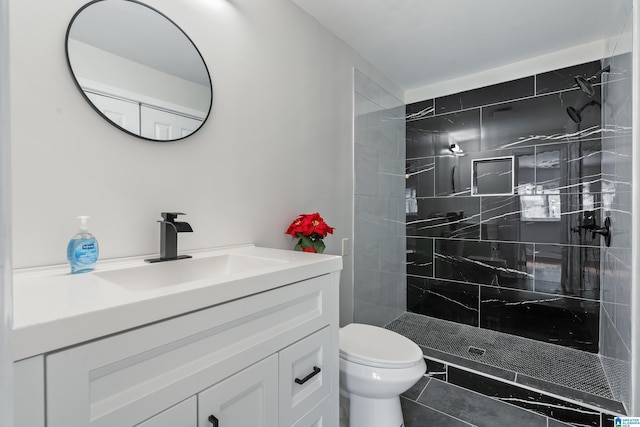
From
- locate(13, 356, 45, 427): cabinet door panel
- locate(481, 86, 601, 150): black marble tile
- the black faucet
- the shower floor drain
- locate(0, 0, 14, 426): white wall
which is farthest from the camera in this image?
locate(481, 86, 601, 150): black marble tile

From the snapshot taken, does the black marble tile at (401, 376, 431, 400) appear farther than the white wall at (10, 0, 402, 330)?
Yes

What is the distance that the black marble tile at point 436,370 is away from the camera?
6.65ft

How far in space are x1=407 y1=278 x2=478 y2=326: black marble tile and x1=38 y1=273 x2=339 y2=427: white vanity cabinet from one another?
2032 mm

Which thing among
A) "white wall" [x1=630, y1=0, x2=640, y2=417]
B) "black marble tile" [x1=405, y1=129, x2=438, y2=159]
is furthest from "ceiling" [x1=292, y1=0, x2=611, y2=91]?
"white wall" [x1=630, y1=0, x2=640, y2=417]

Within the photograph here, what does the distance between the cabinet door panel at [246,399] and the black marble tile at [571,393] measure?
5.45 ft

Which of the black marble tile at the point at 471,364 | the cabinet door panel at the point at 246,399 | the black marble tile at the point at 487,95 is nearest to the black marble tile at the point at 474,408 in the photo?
the black marble tile at the point at 471,364

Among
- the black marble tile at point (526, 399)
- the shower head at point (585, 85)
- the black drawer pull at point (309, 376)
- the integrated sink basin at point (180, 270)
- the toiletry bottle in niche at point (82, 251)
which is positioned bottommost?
the black marble tile at point (526, 399)

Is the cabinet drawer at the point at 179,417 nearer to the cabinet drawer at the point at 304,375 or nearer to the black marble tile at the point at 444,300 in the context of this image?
the cabinet drawer at the point at 304,375

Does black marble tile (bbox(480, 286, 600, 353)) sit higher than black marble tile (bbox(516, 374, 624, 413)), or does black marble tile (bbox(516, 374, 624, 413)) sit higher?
black marble tile (bbox(480, 286, 600, 353))

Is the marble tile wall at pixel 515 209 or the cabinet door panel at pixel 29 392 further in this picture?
the marble tile wall at pixel 515 209

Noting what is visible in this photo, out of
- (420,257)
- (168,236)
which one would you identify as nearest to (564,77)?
(420,257)

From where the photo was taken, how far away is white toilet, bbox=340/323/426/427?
1386mm

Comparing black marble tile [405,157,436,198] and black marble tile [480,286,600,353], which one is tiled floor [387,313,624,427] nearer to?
black marble tile [480,286,600,353]

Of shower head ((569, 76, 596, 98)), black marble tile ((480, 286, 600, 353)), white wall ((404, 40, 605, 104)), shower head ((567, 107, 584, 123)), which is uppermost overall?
white wall ((404, 40, 605, 104))
